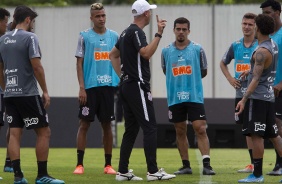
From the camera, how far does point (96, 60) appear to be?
14.5 meters

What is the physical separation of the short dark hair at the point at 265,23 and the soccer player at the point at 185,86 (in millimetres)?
2068

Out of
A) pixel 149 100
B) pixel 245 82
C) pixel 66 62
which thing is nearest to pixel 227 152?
pixel 245 82

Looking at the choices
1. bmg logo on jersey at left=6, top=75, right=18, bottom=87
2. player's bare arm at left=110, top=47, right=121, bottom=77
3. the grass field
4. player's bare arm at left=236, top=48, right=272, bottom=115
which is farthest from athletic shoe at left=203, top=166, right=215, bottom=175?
bmg logo on jersey at left=6, top=75, right=18, bottom=87

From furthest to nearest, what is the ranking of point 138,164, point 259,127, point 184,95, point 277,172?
point 138,164
point 184,95
point 277,172
point 259,127

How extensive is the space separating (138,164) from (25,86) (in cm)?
492

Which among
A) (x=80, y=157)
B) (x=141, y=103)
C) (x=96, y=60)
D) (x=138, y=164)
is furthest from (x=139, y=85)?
(x=138, y=164)

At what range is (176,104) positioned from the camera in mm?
14367

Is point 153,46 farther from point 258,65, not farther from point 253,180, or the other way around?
point 253,180

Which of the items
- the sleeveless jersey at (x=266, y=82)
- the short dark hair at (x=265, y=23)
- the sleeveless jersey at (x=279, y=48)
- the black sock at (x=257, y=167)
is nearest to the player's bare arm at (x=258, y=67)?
the sleeveless jersey at (x=266, y=82)

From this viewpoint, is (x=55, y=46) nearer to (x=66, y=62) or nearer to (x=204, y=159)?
(x=66, y=62)

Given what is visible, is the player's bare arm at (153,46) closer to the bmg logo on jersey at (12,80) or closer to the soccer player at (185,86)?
the bmg logo on jersey at (12,80)

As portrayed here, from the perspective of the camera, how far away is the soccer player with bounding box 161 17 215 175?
46.7 feet

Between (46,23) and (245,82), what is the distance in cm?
1671

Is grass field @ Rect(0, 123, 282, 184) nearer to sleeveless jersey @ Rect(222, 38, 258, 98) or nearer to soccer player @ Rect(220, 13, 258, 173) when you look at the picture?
soccer player @ Rect(220, 13, 258, 173)
